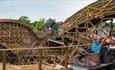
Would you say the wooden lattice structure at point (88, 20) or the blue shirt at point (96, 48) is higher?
the wooden lattice structure at point (88, 20)

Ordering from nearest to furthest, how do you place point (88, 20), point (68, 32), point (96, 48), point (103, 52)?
point (103, 52)
point (96, 48)
point (88, 20)
point (68, 32)

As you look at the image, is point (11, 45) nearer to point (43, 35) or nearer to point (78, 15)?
point (43, 35)

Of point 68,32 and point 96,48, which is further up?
point 68,32

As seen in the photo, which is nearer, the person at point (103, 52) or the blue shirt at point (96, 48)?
the person at point (103, 52)

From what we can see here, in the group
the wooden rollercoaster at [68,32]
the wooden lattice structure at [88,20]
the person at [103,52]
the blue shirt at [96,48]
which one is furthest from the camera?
the wooden lattice structure at [88,20]

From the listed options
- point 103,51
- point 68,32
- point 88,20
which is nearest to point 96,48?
point 103,51

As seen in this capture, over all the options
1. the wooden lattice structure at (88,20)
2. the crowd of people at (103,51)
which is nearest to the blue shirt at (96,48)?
the crowd of people at (103,51)

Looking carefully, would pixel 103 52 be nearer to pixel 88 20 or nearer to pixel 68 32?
pixel 88 20

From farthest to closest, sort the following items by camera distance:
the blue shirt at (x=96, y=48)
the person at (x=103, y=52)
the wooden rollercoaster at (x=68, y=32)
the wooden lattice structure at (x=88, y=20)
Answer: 1. the wooden lattice structure at (x=88, y=20)
2. the wooden rollercoaster at (x=68, y=32)
3. the blue shirt at (x=96, y=48)
4. the person at (x=103, y=52)

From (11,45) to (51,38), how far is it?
363cm

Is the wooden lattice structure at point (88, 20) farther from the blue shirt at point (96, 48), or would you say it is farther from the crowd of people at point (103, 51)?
the blue shirt at point (96, 48)

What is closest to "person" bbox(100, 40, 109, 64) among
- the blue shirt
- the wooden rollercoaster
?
the blue shirt

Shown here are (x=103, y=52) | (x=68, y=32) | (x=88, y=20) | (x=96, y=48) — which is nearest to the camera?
(x=103, y=52)

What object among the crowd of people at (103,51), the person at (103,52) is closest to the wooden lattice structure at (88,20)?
the crowd of people at (103,51)
